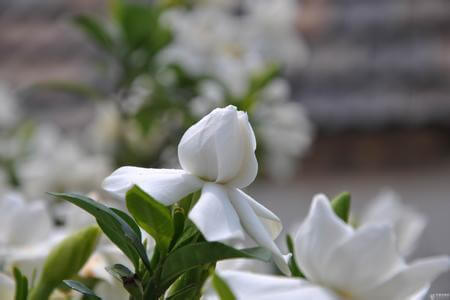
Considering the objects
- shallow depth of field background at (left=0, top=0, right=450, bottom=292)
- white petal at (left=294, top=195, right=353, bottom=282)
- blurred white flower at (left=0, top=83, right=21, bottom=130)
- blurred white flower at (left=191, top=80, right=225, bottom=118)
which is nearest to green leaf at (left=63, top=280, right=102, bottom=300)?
white petal at (left=294, top=195, right=353, bottom=282)

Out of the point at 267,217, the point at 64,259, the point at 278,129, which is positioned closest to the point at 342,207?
the point at 267,217

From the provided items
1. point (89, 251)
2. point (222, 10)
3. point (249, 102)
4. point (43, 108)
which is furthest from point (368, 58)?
point (89, 251)

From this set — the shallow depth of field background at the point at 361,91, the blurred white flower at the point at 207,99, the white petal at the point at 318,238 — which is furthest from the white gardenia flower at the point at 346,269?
the shallow depth of field background at the point at 361,91

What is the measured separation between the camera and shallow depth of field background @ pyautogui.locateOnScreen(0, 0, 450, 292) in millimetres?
3070

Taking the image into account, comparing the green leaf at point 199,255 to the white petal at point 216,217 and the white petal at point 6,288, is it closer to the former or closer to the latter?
the white petal at point 216,217

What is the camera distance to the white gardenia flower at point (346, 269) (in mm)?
361

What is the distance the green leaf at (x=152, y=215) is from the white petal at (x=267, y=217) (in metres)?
0.04

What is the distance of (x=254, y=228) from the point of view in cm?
41

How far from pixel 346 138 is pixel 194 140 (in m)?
2.82

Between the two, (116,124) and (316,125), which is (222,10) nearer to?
(116,124)

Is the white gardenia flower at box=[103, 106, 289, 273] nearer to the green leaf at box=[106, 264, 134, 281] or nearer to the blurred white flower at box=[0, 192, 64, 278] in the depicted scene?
the green leaf at box=[106, 264, 134, 281]

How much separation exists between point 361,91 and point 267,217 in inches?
112

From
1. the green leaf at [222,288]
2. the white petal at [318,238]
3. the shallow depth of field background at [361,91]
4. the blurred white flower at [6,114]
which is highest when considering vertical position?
the white petal at [318,238]

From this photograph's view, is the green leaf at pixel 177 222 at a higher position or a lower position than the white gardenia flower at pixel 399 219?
higher
